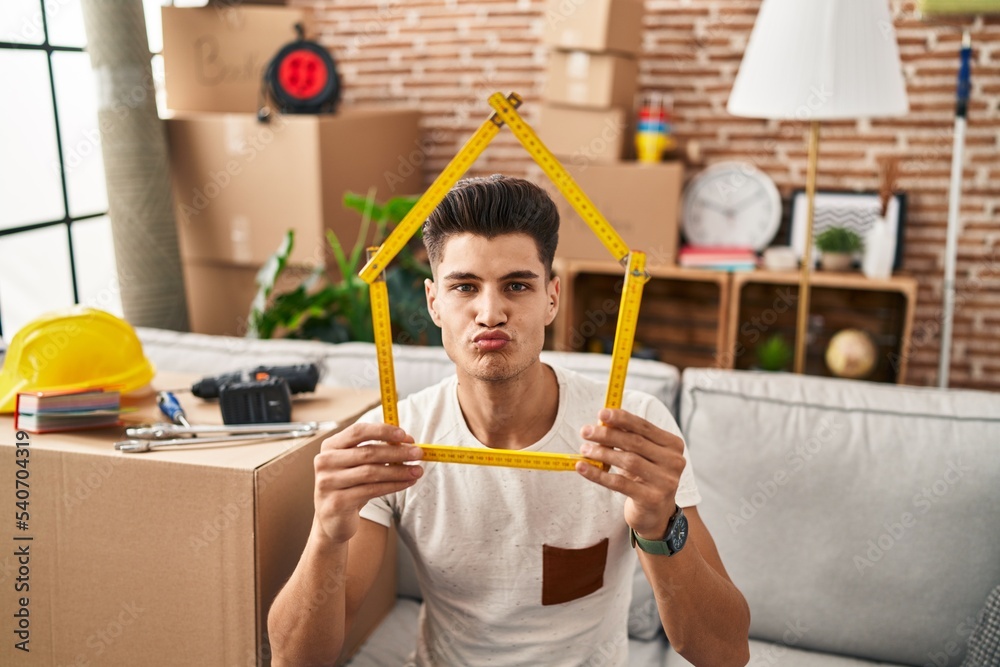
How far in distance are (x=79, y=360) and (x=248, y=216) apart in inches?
77.1

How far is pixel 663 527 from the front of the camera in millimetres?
1134

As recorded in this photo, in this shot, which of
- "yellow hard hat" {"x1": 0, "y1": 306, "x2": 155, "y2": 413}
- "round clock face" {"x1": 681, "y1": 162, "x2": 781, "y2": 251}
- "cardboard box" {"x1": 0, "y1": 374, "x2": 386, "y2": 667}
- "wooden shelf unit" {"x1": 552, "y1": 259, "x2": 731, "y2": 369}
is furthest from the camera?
"wooden shelf unit" {"x1": 552, "y1": 259, "x2": 731, "y2": 369}

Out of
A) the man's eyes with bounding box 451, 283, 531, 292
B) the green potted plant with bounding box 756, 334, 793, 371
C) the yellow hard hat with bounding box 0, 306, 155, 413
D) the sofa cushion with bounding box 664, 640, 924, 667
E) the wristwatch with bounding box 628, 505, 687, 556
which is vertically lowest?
the sofa cushion with bounding box 664, 640, 924, 667

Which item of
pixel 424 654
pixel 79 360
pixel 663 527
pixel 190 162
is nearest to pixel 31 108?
pixel 190 162

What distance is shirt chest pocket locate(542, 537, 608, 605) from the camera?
52.8 inches

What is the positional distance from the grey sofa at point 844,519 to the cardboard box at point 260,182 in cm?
200

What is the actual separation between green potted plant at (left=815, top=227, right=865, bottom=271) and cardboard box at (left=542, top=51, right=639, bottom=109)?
3.52 ft

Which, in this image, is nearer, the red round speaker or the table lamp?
the table lamp

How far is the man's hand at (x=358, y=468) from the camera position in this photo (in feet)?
3.67

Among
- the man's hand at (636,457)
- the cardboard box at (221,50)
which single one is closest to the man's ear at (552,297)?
the man's hand at (636,457)

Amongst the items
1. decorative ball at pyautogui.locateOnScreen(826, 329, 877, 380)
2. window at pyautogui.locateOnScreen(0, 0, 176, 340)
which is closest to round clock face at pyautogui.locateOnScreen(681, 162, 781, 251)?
decorative ball at pyautogui.locateOnScreen(826, 329, 877, 380)

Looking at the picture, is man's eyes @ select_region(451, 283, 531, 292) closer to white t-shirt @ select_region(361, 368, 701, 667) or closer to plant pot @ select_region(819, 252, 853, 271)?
white t-shirt @ select_region(361, 368, 701, 667)

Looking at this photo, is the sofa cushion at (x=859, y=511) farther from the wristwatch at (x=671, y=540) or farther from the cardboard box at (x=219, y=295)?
the cardboard box at (x=219, y=295)

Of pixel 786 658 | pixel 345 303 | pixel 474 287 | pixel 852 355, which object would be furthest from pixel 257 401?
pixel 852 355
